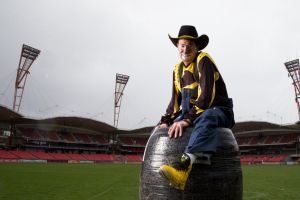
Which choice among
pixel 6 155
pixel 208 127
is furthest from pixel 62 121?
pixel 208 127

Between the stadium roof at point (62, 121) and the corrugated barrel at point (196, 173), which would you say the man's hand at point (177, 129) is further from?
the stadium roof at point (62, 121)

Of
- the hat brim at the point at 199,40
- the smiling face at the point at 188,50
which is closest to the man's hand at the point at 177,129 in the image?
the smiling face at the point at 188,50

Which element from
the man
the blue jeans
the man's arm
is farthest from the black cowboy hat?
the blue jeans

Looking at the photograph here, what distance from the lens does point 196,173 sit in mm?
3438

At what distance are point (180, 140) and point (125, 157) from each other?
72710 millimetres

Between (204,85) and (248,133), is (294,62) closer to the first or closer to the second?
(248,133)

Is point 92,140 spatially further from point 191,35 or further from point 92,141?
point 191,35

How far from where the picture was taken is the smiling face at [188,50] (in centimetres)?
420

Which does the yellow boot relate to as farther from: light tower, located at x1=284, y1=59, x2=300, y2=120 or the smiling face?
light tower, located at x1=284, y1=59, x2=300, y2=120

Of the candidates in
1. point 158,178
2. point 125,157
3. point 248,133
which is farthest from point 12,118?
point 158,178

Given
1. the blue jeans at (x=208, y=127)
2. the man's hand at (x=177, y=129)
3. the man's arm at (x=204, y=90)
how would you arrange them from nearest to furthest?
the blue jeans at (x=208, y=127), the man's hand at (x=177, y=129), the man's arm at (x=204, y=90)

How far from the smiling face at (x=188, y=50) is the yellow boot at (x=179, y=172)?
1.37 m

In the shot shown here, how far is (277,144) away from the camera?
70562 millimetres

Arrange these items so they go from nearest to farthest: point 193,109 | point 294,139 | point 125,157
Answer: point 193,109 < point 294,139 < point 125,157
